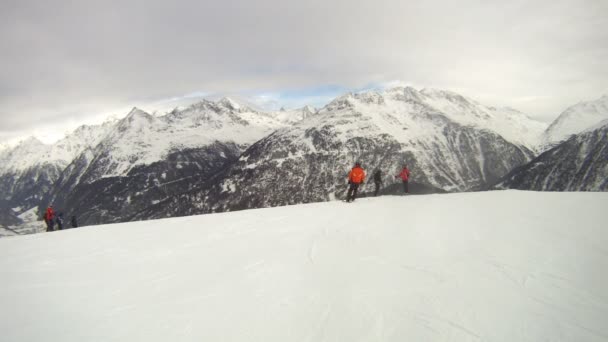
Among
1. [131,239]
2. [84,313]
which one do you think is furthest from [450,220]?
[131,239]

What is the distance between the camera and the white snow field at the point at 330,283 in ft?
17.3

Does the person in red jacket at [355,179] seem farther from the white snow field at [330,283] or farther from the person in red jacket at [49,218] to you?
the person in red jacket at [49,218]

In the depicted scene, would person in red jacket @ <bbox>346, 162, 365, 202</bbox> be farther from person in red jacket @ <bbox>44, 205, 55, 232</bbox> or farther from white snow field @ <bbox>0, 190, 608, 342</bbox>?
person in red jacket @ <bbox>44, 205, 55, 232</bbox>

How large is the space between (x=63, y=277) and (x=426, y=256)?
954 centimetres

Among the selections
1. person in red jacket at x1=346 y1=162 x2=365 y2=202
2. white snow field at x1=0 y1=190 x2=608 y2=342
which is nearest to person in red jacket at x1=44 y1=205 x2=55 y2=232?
white snow field at x1=0 y1=190 x2=608 y2=342

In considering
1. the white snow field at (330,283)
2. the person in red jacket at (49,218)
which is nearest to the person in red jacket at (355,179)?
the white snow field at (330,283)

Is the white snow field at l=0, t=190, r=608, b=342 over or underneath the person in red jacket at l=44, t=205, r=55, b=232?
over

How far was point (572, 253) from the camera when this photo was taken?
310 inches

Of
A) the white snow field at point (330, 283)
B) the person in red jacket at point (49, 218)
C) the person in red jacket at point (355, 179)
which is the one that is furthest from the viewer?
the person in red jacket at point (49, 218)

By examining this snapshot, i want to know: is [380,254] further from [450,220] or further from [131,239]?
[131,239]

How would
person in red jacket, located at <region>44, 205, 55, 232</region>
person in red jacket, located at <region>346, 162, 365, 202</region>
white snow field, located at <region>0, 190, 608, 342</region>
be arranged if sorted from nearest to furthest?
white snow field, located at <region>0, 190, 608, 342</region> → person in red jacket, located at <region>346, 162, 365, 202</region> → person in red jacket, located at <region>44, 205, 55, 232</region>

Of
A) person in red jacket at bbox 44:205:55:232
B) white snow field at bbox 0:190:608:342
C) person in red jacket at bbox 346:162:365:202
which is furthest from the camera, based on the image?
person in red jacket at bbox 44:205:55:232

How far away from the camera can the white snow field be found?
5270 mm

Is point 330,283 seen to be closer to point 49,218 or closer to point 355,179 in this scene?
point 355,179
